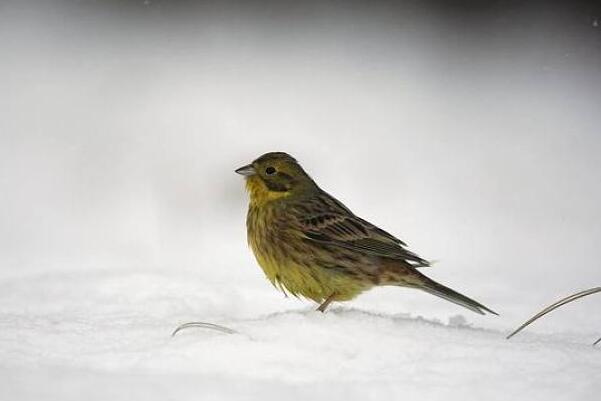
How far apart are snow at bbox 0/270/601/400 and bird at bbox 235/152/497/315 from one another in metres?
0.74

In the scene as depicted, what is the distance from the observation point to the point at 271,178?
5215 millimetres

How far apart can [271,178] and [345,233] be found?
1.79 ft

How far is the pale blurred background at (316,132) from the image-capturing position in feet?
24.9

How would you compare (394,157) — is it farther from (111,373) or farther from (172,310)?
(111,373)

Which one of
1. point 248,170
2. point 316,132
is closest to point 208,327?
point 248,170

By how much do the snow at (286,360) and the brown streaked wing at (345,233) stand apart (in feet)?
2.92

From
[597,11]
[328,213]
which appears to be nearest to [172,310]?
[328,213]

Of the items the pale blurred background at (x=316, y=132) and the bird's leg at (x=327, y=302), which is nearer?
the bird's leg at (x=327, y=302)

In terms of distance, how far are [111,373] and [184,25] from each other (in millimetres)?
13051

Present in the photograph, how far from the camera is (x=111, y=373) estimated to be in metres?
3.14

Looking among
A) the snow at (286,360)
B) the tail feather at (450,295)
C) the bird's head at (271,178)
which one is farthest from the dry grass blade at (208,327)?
the bird's head at (271,178)

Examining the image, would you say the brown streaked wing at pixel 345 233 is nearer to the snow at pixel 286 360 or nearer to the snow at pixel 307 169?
the snow at pixel 307 169

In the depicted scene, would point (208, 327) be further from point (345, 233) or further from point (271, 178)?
point (271, 178)

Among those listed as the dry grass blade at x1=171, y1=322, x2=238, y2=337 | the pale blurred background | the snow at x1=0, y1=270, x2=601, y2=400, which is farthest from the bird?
the dry grass blade at x1=171, y1=322, x2=238, y2=337
